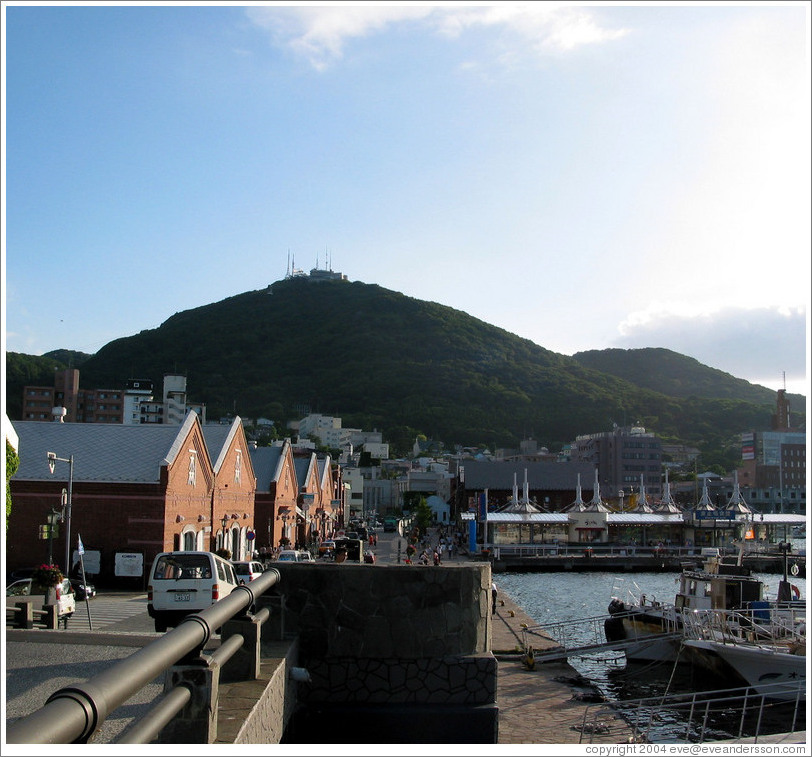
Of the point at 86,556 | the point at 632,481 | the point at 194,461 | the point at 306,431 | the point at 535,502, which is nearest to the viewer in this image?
the point at 86,556

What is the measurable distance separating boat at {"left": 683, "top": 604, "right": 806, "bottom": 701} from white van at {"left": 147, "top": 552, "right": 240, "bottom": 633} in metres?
14.2

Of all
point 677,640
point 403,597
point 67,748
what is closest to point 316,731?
point 403,597

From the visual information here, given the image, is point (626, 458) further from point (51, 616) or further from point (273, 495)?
point (51, 616)

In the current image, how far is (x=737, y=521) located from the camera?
273 feet

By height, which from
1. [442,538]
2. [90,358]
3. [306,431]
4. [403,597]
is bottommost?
[442,538]

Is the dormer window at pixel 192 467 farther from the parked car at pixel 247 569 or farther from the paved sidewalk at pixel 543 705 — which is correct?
the paved sidewalk at pixel 543 705

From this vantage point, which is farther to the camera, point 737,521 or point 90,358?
point 90,358

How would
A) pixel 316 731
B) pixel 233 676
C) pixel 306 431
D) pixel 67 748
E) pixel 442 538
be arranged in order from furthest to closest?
pixel 306 431 < pixel 442 538 < pixel 316 731 < pixel 233 676 < pixel 67 748

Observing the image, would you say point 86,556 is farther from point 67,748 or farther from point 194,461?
point 67,748

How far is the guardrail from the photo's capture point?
3498 mm

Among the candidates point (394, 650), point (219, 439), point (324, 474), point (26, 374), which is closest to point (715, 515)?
point (324, 474)

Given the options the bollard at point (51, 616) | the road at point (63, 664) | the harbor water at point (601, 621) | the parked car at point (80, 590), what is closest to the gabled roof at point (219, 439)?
the parked car at point (80, 590)

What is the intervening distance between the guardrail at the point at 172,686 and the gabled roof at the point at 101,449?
26171 millimetres

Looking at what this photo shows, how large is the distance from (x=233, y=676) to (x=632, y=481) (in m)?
164
